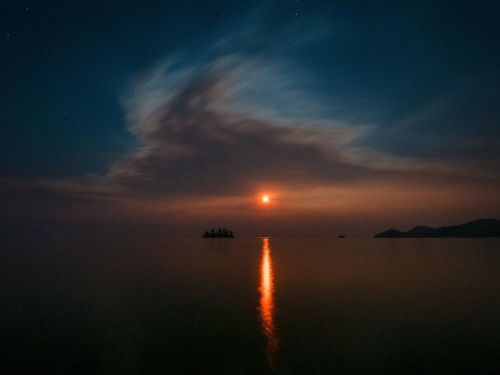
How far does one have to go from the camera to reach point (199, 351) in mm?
32531

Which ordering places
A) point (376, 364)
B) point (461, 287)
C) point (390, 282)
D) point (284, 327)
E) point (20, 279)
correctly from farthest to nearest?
1. point (20, 279)
2. point (390, 282)
3. point (461, 287)
4. point (284, 327)
5. point (376, 364)

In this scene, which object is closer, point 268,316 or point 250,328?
point 250,328

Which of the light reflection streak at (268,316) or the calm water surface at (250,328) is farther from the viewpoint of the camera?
the light reflection streak at (268,316)

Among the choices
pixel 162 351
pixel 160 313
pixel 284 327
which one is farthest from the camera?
pixel 160 313

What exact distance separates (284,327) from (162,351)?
630 inches

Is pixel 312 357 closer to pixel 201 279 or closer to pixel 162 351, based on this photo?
pixel 162 351

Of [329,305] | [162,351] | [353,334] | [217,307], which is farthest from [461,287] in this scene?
[162,351]

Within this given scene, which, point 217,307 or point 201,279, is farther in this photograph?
point 201,279

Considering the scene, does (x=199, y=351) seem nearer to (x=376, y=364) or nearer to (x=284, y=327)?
(x=284, y=327)

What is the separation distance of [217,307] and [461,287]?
5690cm

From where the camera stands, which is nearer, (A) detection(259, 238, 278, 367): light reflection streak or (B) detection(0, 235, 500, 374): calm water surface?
(B) detection(0, 235, 500, 374): calm water surface

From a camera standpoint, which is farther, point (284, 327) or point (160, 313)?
point (160, 313)

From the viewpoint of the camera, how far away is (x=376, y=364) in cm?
2933

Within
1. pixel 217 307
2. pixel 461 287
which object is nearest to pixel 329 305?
pixel 217 307
